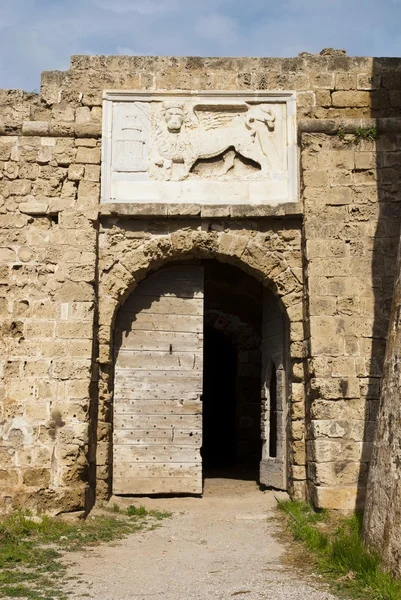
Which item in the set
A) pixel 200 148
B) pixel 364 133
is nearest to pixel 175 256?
pixel 200 148

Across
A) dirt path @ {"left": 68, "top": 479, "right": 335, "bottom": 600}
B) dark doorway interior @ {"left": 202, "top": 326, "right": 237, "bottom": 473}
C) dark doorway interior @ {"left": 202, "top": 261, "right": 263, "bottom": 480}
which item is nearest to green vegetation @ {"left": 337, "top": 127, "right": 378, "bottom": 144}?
dark doorway interior @ {"left": 202, "top": 261, "right": 263, "bottom": 480}

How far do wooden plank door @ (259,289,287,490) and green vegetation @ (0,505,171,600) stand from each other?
4.23 ft

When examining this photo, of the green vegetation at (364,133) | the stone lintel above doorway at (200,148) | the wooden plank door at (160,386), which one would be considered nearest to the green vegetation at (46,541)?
the wooden plank door at (160,386)

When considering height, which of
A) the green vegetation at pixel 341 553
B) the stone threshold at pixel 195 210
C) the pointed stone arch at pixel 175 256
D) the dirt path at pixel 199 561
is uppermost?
the stone threshold at pixel 195 210

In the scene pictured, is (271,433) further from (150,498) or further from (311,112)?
(311,112)

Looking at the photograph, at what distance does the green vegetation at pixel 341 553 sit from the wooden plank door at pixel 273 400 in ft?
2.39

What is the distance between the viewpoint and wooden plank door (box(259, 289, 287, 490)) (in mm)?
7246

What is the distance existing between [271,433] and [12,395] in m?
2.97

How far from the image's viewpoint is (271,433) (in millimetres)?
7984

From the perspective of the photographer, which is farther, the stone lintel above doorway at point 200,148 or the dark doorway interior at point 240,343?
the dark doorway interior at point 240,343

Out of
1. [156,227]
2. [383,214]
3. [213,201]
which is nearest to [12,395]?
[156,227]

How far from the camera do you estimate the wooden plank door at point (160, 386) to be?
283 inches

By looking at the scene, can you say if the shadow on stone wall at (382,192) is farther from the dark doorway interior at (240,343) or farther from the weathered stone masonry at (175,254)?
the dark doorway interior at (240,343)

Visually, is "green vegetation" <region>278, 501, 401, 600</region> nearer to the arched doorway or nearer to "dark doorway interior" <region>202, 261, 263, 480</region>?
the arched doorway
